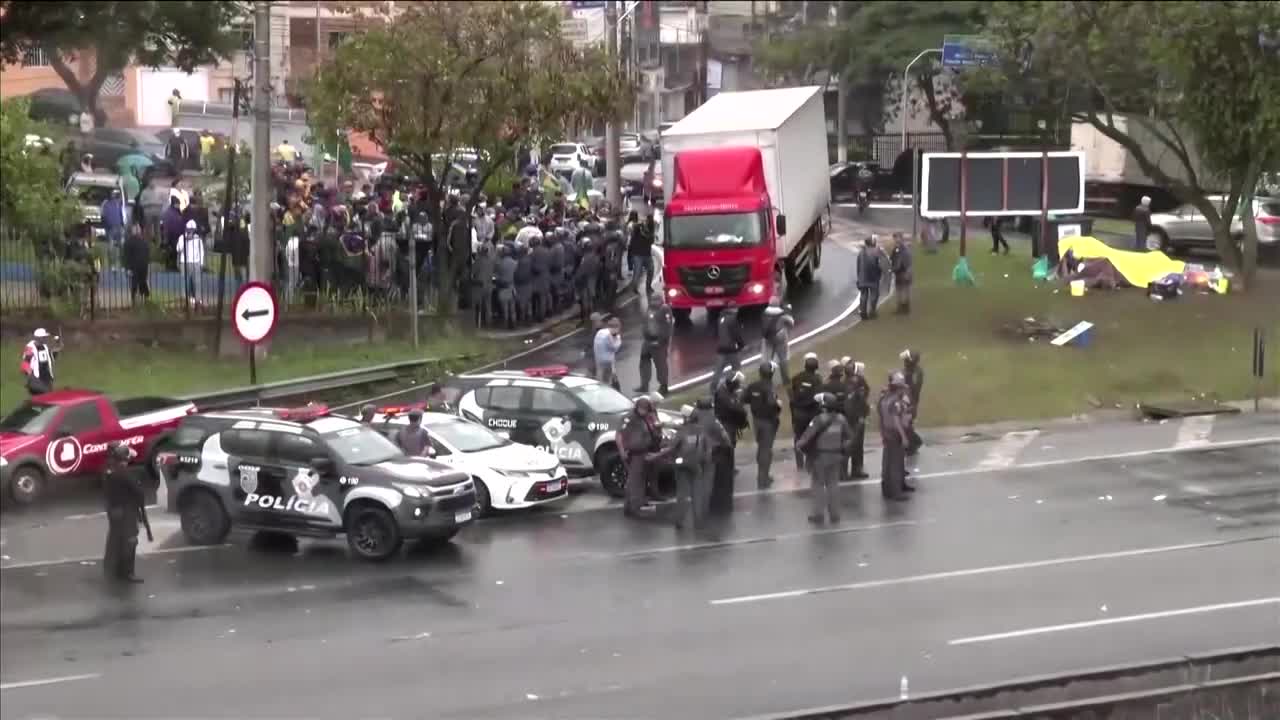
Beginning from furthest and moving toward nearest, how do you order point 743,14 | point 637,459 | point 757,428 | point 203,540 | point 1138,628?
point 743,14 → point 757,428 → point 637,459 → point 203,540 → point 1138,628

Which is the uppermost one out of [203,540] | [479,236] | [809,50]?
[809,50]

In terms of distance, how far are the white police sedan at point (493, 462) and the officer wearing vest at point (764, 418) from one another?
251 cm

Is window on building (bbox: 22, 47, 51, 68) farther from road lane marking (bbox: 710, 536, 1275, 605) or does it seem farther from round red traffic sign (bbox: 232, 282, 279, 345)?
round red traffic sign (bbox: 232, 282, 279, 345)

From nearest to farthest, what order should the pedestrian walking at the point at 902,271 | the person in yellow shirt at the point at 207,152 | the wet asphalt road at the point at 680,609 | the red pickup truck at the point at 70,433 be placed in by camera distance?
1. the wet asphalt road at the point at 680,609
2. the red pickup truck at the point at 70,433
3. the pedestrian walking at the point at 902,271
4. the person in yellow shirt at the point at 207,152

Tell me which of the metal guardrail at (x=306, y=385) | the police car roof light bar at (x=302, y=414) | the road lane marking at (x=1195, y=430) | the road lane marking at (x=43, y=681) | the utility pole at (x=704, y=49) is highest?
the utility pole at (x=704, y=49)

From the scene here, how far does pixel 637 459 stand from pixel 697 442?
91 cm

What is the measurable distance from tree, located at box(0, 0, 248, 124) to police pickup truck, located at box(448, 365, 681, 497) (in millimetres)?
11807

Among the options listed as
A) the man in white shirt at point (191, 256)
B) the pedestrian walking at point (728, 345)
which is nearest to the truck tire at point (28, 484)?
the man in white shirt at point (191, 256)

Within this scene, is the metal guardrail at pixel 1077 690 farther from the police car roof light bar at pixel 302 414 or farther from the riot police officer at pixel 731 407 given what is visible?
the riot police officer at pixel 731 407

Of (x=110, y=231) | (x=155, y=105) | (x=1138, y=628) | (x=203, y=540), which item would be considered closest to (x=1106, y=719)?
(x=1138, y=628)

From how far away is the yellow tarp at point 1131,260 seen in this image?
113ft

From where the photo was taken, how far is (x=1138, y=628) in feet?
47.9

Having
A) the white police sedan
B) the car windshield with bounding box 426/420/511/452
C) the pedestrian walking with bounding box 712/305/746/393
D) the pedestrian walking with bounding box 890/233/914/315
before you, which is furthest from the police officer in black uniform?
the pedestrian walking with bounding box 890/233/914/315

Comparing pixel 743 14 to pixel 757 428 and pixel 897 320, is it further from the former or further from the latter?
pixel 757 428
